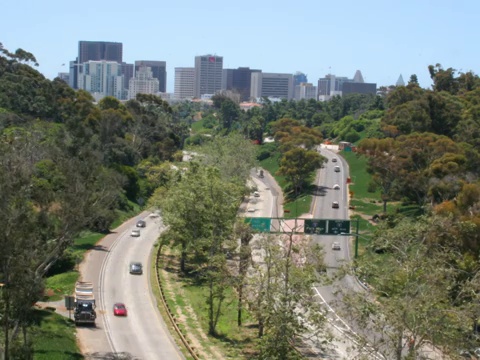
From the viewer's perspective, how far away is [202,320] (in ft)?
141

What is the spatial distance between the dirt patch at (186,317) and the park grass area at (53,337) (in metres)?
5.87

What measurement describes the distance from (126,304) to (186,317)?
155 inches

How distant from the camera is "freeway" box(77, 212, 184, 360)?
3622 cm

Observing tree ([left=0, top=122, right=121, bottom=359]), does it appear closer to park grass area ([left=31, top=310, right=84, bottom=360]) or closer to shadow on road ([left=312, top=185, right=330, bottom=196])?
park grass area ([left=31, top=310, right=84, bottom=360])

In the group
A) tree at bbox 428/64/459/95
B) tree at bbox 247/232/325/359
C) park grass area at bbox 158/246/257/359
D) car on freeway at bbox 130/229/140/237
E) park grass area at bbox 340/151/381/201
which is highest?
tree at bbox 428/64/459/95

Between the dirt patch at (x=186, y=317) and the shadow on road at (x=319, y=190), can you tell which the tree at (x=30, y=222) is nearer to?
the dirt patch at (x=186, y=317)

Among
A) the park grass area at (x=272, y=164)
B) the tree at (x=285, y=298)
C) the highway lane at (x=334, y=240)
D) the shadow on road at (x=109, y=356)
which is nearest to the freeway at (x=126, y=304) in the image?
the shadow on road at (x=109, y=356)

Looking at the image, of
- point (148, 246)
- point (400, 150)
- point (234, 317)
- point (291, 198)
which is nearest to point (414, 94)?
point (291, 198)

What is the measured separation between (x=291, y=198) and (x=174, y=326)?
5414 cm

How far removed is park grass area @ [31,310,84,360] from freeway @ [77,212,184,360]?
0.63 m

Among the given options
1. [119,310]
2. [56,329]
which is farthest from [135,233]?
[56,329]

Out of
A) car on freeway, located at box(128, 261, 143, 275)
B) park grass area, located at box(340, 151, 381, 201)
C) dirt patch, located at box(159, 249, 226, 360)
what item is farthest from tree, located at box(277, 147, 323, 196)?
car on freeway, located at box(128, 261, 143, 275)

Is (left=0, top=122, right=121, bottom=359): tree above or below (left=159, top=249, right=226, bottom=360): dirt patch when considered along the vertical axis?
above

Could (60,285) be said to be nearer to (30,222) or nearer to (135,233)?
(135,233)
